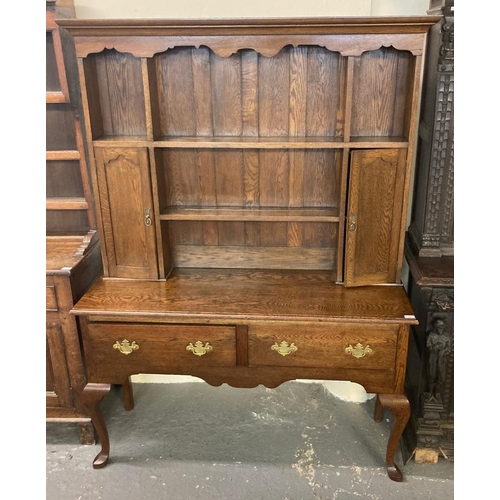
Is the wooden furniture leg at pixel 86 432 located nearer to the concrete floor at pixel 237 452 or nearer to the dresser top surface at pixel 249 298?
the concrete floor at pixel 237 452

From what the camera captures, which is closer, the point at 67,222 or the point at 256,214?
the point at 256,214

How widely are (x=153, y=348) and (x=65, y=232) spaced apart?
2.58ft

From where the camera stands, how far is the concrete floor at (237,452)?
2211 mm

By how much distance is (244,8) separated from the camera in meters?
2.18

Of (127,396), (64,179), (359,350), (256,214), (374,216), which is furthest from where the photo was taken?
(127,396)

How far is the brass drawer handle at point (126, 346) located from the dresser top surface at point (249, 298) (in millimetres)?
134

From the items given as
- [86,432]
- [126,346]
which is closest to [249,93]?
[126,346]

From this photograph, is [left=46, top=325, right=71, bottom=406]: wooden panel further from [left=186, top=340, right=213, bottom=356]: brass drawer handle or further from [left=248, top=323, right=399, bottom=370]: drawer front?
[left=248, top=323, right=399, bottom=370]: drawer front

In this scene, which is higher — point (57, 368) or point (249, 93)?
point (249, 93)

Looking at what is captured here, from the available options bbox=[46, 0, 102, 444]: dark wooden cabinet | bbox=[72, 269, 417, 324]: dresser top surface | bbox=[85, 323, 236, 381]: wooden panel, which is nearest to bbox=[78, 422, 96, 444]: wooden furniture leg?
bbox=[46, 0, 102, 444]: dark wooden cabinet

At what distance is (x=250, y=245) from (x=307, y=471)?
1.06 metres

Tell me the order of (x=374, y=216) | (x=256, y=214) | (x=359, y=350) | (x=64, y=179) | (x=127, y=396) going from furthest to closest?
(x=127, y=396) → (x=64, y=179) → (x=256, y=214) → (x=374, y=216) → (x=359, y=350)

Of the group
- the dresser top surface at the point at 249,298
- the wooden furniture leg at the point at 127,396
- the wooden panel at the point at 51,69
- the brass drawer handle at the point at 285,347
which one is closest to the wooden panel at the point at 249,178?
the dresser top surface at the point at 249,298

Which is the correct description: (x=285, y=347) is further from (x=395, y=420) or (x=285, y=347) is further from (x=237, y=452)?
(x=237, y=452)
